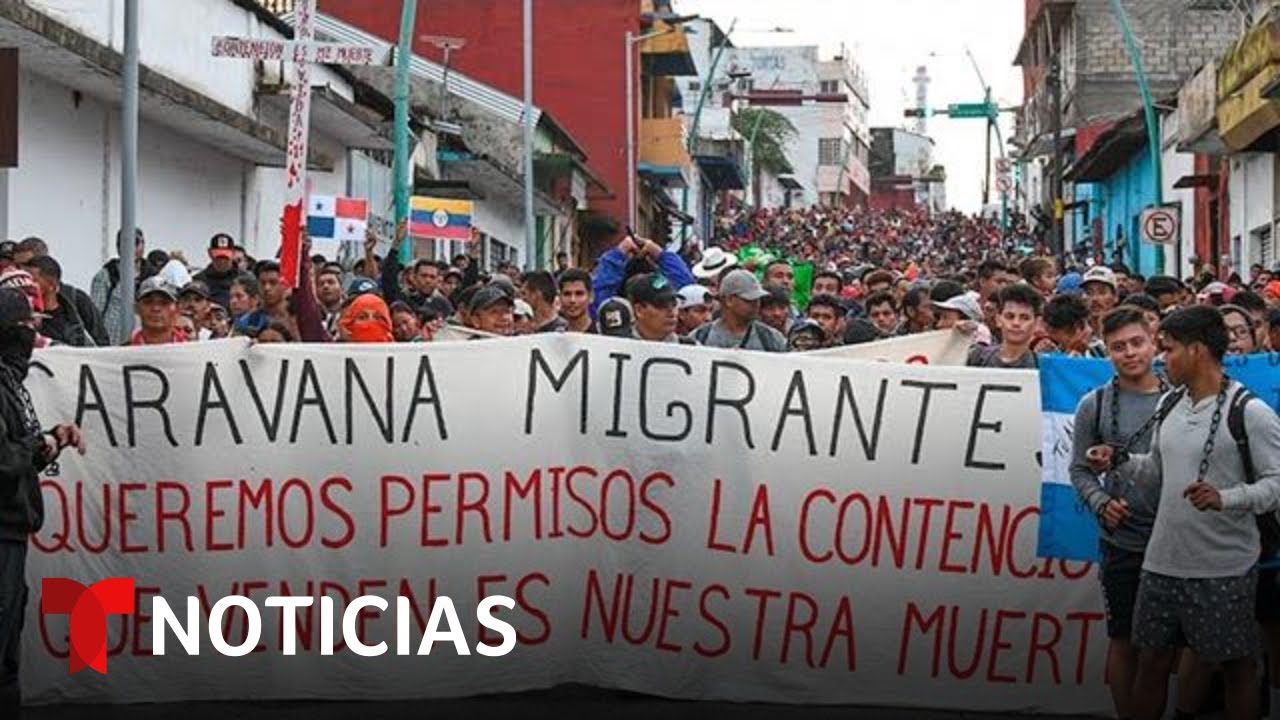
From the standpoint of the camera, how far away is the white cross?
11.6 meters

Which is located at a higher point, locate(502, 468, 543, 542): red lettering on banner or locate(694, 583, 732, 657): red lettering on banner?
locate(502, 468, 543, 542): red lettering on banner

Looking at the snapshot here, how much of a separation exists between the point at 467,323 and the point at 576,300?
83 cm

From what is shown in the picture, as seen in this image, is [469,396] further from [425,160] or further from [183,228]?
[425,160]

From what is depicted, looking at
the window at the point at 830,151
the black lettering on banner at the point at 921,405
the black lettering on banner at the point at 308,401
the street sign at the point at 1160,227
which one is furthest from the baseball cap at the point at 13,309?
the window at the point at 830,151

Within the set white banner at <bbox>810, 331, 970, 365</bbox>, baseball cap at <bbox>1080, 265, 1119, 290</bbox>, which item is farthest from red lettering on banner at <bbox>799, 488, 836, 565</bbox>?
baseball cap at <bbox>1080, 265, 1119, 290</bbox>

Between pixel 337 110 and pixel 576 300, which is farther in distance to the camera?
pixel 337 110

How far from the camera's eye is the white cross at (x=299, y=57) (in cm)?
1164

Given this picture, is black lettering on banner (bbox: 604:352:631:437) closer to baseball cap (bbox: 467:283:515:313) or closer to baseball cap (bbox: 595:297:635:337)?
baseball cap (bbox: 595:297:635:337)

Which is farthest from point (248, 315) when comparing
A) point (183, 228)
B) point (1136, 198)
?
point (1136, 198)

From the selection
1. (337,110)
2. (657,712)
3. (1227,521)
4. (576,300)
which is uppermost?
(337,110)

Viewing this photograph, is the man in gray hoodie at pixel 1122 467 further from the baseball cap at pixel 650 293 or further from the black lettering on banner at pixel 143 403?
the black lettering on banner at pixel 143 403

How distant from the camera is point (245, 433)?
8.99 m

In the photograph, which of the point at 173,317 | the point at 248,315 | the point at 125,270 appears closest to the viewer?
the point at 173,317

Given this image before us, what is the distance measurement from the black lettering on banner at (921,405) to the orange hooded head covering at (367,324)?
8.49 feet
